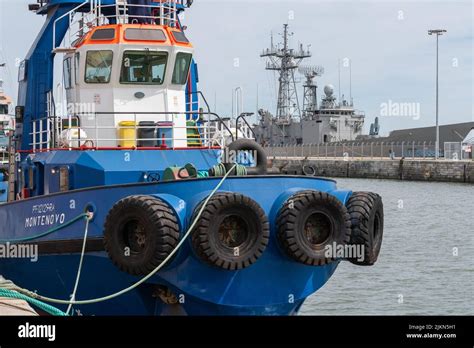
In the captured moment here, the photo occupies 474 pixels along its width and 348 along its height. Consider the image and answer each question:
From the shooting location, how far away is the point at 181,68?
13.4m

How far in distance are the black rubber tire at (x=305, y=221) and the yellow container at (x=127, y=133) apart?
3478mm

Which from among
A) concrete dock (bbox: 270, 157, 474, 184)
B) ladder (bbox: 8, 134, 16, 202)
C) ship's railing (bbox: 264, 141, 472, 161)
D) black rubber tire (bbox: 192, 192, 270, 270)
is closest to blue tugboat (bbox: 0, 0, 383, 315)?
black rubber tire (bbox: 192, 192, 270, 270)

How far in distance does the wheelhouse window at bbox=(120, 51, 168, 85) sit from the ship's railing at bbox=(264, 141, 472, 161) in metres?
48.1

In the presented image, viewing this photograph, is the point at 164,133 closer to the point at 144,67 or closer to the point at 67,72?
the point at 144,67

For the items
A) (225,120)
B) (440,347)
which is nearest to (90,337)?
(440,347)

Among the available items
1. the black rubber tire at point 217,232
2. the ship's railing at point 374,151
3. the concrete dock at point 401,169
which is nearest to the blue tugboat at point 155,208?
the black rubber tire at point 217,232

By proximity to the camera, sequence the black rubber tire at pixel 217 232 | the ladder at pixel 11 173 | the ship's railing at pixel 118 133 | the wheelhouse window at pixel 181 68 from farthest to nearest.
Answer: the ladder at pixel 11 173, the wheelhouse window at pixel 181 68, the ship's railing at pixel 118 133, the black rubber tire at pixel 217 232

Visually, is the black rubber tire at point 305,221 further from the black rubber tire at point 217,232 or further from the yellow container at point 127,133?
the yellow container at point 127,133

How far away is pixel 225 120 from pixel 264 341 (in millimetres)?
4599

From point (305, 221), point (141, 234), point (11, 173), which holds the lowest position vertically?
point (141, 234)

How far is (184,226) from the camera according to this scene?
9914 mm

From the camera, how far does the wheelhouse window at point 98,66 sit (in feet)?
42.2

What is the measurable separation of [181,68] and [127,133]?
1.53m

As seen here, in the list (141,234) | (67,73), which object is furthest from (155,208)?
(67,73)
